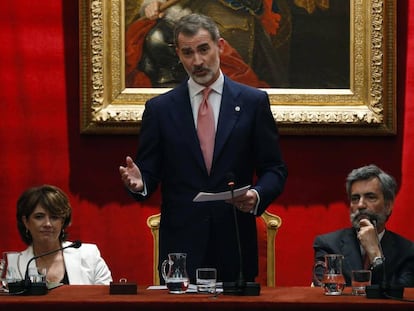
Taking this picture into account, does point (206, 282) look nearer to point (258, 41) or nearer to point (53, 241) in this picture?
point (53, 241)

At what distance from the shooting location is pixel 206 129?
441cm

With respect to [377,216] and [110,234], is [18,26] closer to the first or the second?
[110,234]

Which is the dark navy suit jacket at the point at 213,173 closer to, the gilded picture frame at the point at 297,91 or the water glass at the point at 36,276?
the water glass at the point at 36,276

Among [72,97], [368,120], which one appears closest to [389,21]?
[368,120]

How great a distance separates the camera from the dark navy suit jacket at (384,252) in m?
4.70

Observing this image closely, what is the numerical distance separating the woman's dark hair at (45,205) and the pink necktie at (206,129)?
3.50ft

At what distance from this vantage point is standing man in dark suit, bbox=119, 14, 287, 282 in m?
4.29

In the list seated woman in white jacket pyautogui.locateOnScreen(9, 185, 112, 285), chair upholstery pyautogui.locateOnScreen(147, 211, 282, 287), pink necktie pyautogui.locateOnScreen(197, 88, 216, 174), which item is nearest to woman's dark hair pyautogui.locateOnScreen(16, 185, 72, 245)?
seated woman in white jacket pyautogui.locateOnScreen(9, 185, 112, 285)

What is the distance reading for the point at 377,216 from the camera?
16.3 ft

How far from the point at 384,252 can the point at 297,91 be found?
136 centimetres

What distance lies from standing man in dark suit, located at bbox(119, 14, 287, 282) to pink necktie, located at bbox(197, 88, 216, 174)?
13 mm

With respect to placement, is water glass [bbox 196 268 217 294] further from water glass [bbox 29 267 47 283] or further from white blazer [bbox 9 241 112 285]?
white blazer [bbox 9 241 112 285]

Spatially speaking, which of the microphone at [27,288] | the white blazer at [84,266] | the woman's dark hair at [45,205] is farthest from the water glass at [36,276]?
the woman's dark hair at [45,205]

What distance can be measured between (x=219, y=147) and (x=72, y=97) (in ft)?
5.95
